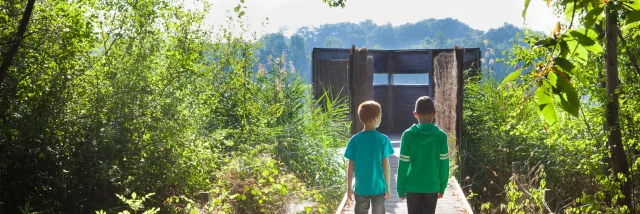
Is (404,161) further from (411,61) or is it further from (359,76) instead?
(411,61)

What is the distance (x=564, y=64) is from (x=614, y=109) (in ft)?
17.3

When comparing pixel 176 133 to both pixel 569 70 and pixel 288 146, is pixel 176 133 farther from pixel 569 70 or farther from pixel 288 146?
pixel 569 70

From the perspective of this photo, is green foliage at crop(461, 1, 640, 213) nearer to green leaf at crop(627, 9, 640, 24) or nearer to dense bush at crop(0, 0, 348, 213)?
green leaf at crop(627, 9, 640, 24)

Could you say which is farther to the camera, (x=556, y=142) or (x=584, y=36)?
(x=556, y=142)

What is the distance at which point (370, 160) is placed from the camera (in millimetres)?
4863

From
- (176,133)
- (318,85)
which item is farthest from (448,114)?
(176,133)

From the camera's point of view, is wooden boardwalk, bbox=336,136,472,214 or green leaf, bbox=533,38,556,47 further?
wooden boardwalk, bbox=336,136,472,214

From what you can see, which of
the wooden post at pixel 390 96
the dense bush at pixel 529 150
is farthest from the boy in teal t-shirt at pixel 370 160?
the wooden post at pixel 390 96

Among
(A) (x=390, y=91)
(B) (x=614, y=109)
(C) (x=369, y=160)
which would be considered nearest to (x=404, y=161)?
(C) (x=369, y=160)

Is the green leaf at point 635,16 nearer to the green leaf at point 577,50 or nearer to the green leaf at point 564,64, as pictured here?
the green leaf at point 577,50

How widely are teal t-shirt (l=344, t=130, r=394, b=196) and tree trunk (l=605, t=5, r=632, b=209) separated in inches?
95.6

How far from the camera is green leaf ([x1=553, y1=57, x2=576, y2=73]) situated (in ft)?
4.82

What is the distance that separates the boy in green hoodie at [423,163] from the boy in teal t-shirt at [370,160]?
136 millimetres

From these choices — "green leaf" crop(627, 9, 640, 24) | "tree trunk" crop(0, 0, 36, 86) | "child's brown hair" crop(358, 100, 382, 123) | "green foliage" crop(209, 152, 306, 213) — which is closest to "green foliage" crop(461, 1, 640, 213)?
"child's brown hair" crop(358, 100, 382, 123)
